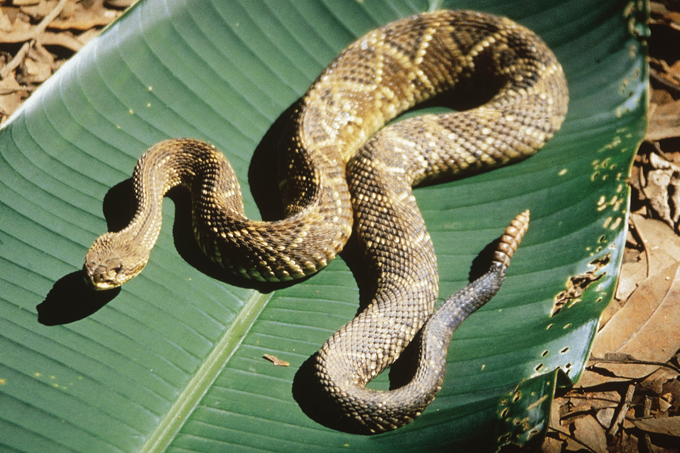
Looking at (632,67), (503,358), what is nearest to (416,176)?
(503,358)

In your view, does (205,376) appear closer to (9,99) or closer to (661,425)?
(661,425)

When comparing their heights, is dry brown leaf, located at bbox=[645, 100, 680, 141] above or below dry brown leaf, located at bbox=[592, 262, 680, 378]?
above

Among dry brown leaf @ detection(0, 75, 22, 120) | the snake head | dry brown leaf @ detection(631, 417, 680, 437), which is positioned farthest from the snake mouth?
dry brown leaf @ detection(631, 417, 680, 437)

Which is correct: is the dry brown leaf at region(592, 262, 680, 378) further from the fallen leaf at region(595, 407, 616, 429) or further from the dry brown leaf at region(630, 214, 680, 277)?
the fallen leaf at region(595, 407, 616, 429)

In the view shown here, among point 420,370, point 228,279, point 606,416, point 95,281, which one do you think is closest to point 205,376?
point 228,279

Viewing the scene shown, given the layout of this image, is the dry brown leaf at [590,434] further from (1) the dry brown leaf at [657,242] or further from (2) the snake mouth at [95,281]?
(2) the snake mouth at [95,281]
